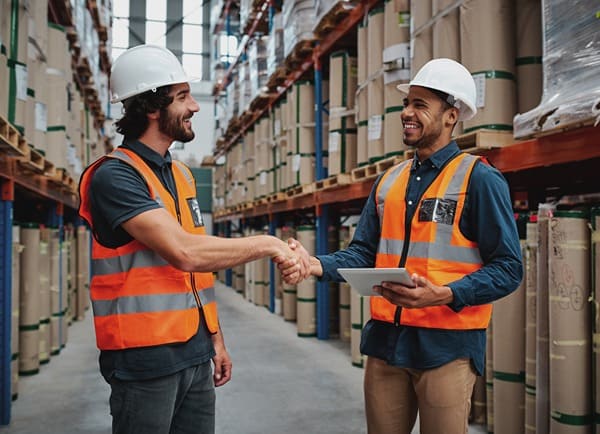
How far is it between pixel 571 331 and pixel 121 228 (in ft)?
7.97

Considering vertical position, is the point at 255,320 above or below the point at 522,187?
below

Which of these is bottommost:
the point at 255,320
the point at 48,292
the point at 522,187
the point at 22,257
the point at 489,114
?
the point at 255,320

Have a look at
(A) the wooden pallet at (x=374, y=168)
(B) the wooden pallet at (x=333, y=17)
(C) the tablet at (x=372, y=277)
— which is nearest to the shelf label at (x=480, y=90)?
(A) the wooden pallet at (x=374, y=168)

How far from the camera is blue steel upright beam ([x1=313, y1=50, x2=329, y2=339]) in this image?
752 centimetres

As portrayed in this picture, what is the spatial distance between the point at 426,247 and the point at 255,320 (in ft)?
23.8

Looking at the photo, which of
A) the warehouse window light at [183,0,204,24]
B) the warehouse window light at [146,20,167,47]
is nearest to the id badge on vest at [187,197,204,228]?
the warehouse window light at [146,20,167,47]

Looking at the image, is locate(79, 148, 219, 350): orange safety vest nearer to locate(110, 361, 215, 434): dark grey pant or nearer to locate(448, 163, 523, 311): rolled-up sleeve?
locate(110, 361, 215, 434): dark grey pant

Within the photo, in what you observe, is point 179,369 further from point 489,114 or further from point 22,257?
point 22,257

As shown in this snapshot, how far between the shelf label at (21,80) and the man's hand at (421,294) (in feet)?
12.0

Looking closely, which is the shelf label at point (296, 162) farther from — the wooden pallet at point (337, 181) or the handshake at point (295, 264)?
the handshake at point (295, 264)

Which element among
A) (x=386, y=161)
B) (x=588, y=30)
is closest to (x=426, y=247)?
(x=588, y=30)

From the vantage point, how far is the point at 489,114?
3.69 metres

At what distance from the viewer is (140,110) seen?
2.32 m

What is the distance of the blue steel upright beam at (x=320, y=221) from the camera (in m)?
7.52
